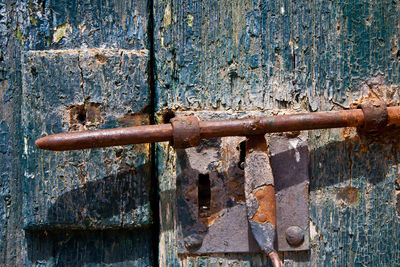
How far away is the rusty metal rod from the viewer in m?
0.52

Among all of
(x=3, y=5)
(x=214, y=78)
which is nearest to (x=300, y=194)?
(x=214, y=78)

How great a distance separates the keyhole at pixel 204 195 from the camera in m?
0.63

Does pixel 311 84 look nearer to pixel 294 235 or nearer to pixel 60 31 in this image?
pixel 294 235

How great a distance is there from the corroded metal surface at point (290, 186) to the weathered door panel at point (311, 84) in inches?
0.8

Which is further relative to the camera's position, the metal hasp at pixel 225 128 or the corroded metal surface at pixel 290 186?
the corroded metal surface at pixel 290 186

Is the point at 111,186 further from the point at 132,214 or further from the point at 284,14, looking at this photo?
the point at 284,14

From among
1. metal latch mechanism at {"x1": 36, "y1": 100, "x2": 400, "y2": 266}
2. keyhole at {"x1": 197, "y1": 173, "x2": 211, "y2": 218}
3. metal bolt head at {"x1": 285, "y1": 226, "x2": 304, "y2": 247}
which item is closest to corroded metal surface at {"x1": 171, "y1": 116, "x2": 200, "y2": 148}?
metal latch mechanism at {"x1": 36, "y1": 100, "x2": 400, "y2": 266}

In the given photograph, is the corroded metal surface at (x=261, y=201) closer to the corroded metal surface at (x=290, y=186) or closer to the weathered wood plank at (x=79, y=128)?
the corroded metal surface at (x=290, y=186)

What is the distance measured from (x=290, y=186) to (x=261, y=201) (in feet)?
0.29

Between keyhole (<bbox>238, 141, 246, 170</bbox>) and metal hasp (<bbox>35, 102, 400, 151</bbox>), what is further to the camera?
keyhole (<bbox>238, 141, 246, 170</bbox>)

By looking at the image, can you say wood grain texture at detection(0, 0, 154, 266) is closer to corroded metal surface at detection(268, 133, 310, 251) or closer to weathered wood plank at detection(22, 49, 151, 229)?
weathered wood plank at detection(22, 49, 151, 229)

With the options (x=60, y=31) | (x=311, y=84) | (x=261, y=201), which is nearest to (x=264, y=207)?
(x=261, y=201)

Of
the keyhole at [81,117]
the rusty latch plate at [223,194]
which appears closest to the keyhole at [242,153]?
the rusty latch plate at [223,194]

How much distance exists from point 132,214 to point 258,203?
0.21 m
